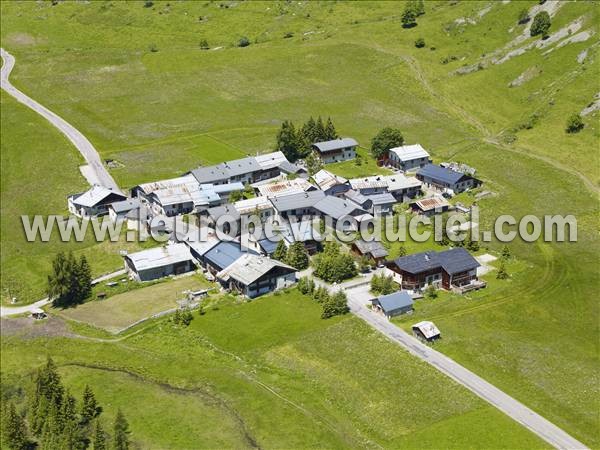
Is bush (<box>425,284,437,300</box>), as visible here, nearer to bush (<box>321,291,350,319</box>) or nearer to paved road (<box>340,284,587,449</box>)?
paved road (<box>340,284,587,449</box>)

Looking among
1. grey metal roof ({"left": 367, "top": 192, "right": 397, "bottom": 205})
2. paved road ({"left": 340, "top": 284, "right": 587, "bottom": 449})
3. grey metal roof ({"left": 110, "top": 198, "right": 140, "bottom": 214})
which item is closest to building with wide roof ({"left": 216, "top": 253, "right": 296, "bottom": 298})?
paved road ({"left": 340, "top": 284, "right": 587, "bottom": 449})

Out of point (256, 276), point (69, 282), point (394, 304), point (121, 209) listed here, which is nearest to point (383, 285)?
point (394, 304)

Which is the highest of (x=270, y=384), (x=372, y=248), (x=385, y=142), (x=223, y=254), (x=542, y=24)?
(x=542, y=24)

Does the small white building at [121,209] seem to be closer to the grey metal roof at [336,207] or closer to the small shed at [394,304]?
the grey metal roof at [336,207]

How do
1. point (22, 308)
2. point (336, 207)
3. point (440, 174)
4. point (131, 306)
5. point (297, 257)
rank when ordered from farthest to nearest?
point (440, 174), point (336, 207), point (297, 257), point (22, 308), point (131, 306)

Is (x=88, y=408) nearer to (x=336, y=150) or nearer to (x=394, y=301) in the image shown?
(x=394, y=301)

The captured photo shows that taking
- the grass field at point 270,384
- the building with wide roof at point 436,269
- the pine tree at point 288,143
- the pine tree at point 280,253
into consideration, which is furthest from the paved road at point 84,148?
the building with wide roof at point 436,269
